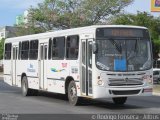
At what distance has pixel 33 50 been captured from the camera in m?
24.3

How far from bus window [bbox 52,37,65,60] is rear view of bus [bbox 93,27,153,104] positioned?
2967 millimetres

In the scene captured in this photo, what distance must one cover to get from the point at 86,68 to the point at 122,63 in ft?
4.58

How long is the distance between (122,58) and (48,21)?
43.6m

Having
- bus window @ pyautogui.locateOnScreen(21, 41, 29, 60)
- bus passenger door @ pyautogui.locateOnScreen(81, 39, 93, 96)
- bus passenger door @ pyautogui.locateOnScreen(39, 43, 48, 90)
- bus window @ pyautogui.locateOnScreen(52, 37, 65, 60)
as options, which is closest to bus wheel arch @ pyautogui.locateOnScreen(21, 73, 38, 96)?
bus window @ pyautogui.locateOnScreen(21, 41, 29, 60)

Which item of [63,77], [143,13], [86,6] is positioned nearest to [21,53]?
[63,77]

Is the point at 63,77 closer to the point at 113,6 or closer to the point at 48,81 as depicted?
the point at 48,81

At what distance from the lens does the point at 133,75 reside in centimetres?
1794

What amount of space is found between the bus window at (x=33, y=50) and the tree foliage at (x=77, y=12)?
107ft

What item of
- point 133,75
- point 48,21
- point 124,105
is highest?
point 48,21

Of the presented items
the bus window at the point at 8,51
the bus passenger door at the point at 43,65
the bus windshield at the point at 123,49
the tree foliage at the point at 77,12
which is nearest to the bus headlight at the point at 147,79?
the bus windshield at the point at 123,49

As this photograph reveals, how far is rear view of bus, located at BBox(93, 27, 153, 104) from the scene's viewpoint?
17.6 meters

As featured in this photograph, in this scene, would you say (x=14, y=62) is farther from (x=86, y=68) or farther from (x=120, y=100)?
(x=86, y=68)

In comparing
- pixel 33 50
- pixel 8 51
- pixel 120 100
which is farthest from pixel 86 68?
pixel 8 51

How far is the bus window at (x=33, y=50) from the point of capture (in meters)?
24.0
